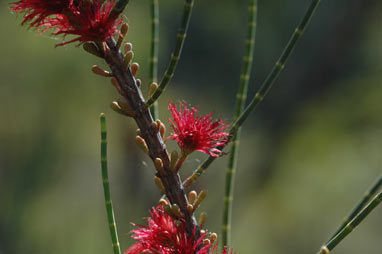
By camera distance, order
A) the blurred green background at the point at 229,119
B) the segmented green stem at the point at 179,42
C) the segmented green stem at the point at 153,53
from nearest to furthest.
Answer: the segmented green stem at the point at 179,42 → the segmented green stem at the point at 153,53 → the blurred green background at the point at 229,119

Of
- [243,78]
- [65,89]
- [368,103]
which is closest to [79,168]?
[65,89]

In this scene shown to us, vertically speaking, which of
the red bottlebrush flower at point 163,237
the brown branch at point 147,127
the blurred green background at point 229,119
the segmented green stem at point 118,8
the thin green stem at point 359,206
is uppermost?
the segmented green stem at point 118,8

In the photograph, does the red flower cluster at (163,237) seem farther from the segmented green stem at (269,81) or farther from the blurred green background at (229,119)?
the blurred green background at (229,119)

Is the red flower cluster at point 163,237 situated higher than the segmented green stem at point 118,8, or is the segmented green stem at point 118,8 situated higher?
the segmented green stem at point 118,8

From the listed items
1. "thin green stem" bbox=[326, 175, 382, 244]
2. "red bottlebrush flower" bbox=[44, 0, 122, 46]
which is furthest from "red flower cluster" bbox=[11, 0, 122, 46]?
"thin green stem" bbox=[326, 175, 382, 244]

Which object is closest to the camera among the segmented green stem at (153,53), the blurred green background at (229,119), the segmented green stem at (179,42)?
the segmented green stem at (179,42)

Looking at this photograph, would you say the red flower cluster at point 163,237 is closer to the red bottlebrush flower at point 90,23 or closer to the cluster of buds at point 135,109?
the cluster of buds at point 135,109

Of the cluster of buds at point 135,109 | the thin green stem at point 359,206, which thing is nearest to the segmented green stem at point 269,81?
the cluster of buds at point 135,109

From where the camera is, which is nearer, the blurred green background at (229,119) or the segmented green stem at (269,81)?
the segmented green stem at (269,81)

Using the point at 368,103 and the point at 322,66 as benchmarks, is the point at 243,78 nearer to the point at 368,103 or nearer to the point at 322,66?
the point at 322,66
